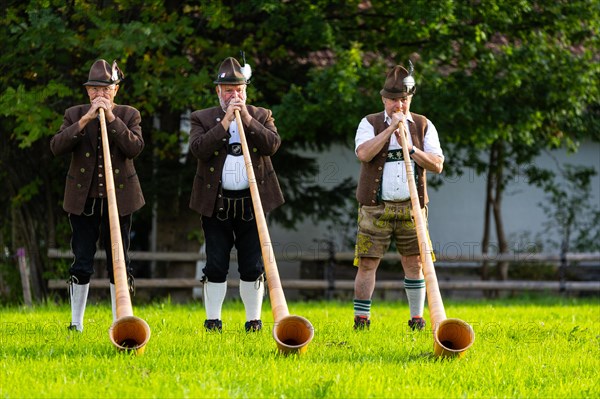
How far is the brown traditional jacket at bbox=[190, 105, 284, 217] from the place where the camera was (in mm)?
7637

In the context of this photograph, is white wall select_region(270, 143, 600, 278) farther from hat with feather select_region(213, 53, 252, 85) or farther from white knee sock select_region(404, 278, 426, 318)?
hat with feather select_region(213, 53, 252, 85)

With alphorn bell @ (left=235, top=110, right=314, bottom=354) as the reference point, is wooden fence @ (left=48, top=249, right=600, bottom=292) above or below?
above

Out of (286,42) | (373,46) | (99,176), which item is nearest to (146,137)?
(286,42)

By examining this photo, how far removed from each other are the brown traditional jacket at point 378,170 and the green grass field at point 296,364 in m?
1.03

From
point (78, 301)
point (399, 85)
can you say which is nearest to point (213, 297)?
point (78, 301)

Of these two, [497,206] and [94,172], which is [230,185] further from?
[497,206]

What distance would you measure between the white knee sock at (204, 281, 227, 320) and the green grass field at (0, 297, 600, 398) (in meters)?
0.17

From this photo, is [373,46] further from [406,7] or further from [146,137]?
[146,137]

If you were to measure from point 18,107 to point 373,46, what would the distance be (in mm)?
4785

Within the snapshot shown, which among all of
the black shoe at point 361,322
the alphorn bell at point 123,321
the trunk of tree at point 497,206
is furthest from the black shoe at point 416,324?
the trunk of tree at point 497,206

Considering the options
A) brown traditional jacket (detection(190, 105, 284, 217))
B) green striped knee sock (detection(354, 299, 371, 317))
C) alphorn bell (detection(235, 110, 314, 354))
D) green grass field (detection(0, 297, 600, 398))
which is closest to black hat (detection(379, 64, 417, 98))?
brown traditional jacket (detection(190, 105, 284, 217))

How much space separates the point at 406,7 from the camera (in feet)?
42.9

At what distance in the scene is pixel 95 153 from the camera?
773 cm

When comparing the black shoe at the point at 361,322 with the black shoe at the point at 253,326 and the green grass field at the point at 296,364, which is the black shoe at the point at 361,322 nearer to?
the green grass field at the point at 296,364
